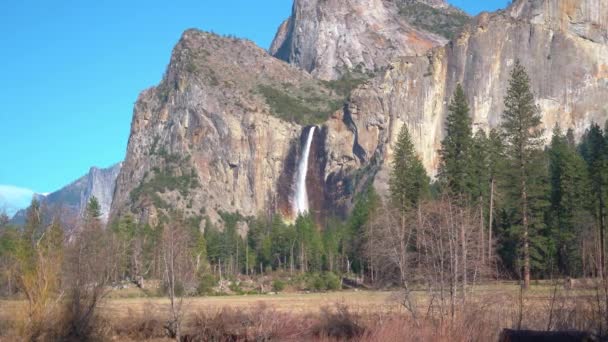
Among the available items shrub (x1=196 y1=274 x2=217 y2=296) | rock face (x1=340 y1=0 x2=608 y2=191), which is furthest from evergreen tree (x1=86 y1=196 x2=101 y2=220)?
rock face (x1=340 y1=0 x2=608 y2=191)

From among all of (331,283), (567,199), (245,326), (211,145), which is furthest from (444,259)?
(211,145)

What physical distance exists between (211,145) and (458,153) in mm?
106745

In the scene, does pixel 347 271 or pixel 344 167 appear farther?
pixel 344 167

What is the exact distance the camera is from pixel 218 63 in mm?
181000

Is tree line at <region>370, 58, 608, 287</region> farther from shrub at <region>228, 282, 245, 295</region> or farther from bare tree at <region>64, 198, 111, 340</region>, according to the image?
bare tree at <region>64, 198, 111, 340</region>

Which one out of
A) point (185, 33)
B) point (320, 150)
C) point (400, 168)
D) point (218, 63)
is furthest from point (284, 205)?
point (400, 168)

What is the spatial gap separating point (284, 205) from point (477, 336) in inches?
5503

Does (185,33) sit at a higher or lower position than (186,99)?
higher

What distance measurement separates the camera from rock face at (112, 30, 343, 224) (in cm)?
14762

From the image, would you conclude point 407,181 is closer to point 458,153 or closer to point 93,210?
point 458,153

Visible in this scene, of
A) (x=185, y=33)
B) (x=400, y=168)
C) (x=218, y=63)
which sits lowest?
(x=400, y=168)

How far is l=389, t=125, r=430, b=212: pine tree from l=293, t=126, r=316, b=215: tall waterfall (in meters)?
87.2

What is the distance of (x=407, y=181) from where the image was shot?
191 feet

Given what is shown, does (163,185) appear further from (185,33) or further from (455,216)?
(455,216)
